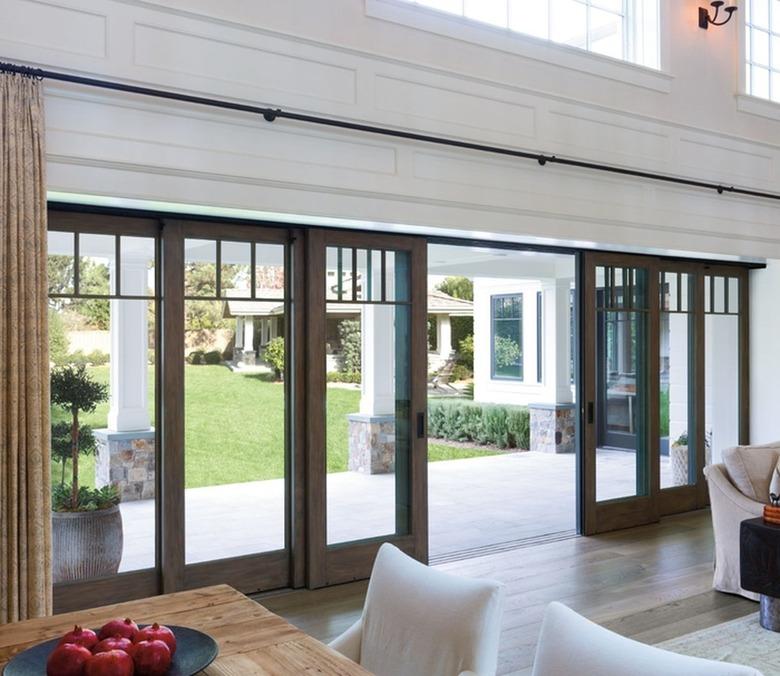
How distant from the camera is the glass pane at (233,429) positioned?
4398mm

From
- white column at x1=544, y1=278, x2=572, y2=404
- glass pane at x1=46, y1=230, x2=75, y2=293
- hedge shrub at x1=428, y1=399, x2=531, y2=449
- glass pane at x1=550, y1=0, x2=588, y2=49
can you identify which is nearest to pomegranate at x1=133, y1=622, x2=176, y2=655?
glass pane at x1=46, y1=230, x2=75, y2=293

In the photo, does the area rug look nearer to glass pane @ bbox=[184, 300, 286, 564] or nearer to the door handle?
the door handle

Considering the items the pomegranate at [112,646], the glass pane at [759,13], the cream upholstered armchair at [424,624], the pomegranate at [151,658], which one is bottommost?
the cream upholstered armchair at [424,624]

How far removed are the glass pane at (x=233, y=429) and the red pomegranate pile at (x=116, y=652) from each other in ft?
8.81

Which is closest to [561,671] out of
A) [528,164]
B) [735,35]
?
[528,164]

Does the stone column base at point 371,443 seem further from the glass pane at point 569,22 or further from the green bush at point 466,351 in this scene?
the green bush at point 466,351

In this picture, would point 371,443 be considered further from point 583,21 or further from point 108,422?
point 583,21

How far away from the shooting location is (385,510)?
16.5 feet

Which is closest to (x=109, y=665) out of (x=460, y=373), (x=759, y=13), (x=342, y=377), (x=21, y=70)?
(x=21, y=70)

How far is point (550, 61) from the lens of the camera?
5.09 meters

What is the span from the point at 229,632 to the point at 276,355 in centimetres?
273

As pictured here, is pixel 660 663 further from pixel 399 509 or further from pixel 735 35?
pixel 735 35

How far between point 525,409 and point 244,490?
8.45 m

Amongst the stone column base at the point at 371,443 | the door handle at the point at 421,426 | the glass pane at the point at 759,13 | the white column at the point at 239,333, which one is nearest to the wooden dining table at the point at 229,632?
the white column at the point at 239,333
